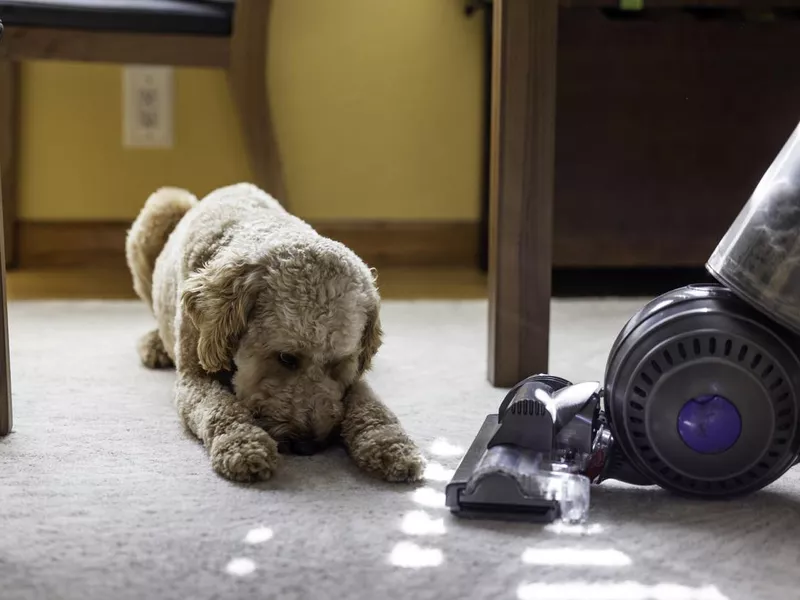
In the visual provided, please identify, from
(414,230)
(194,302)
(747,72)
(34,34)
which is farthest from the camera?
(414,230)

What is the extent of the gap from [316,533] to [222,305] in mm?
333

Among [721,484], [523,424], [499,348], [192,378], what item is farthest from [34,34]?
[721,484]

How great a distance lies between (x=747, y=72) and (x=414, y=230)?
37.2 inches

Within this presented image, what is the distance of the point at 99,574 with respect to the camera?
87 cm

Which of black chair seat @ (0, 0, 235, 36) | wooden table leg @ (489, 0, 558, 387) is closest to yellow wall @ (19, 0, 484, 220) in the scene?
black chair seat @ (0, 0, 235, 36)

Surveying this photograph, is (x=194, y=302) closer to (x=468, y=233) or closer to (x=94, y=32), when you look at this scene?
(x=94, y=32)

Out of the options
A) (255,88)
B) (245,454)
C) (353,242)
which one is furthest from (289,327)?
(353,242)

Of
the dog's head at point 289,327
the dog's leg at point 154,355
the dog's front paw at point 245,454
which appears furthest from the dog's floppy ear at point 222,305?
the dog's leg at point 154,355

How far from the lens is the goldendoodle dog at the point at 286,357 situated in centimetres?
114

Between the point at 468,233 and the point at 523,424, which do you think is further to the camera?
the point at 468,233

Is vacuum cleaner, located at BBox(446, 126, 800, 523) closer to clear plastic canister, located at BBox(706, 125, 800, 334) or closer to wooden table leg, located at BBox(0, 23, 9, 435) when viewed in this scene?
clear plastic canister, located at BBox(706, 125, 800, 334)

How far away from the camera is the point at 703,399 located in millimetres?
997

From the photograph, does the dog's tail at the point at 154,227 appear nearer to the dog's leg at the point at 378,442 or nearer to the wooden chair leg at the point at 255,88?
the wooden chair leg at the point at 255,88

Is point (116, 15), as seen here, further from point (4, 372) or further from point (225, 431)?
point (225, 431)
